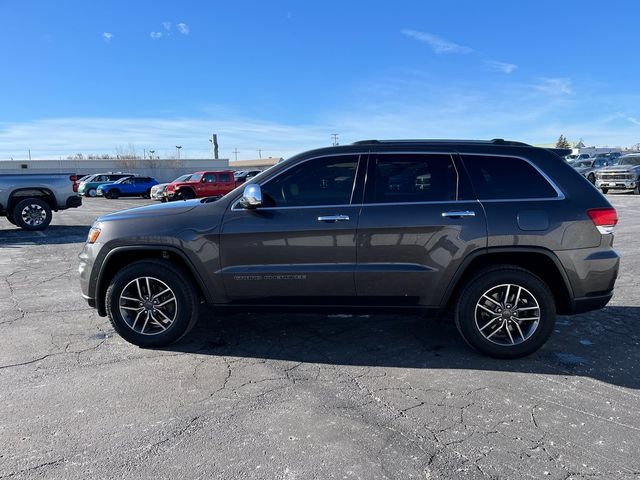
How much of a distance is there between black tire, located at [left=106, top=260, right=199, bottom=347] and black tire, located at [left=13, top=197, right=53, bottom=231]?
1049 cm

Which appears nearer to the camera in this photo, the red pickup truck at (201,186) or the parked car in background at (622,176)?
the red pickup truck at (201,186)

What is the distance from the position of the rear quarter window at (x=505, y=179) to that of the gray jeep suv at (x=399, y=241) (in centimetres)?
1

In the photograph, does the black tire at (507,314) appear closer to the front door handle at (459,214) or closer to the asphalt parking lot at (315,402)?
the asphalt parking lot at (315,402)

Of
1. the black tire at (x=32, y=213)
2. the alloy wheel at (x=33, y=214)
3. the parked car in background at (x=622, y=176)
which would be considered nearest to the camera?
the black tire at (x=32, y=213)

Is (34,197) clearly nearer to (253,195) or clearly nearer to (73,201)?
(73,201)

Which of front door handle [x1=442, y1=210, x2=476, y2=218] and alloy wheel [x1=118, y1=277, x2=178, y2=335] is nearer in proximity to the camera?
front door handle [x1=442, y1=210, x2=476, y2=218]

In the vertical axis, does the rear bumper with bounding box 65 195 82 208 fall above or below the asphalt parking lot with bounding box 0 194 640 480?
above

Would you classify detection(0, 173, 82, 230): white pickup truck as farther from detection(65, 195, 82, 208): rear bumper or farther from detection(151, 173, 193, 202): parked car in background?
detection(151, 173, 193, 202): parked car in background

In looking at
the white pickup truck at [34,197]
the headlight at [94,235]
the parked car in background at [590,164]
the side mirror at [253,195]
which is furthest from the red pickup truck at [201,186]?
the parked car in background at [590,164]

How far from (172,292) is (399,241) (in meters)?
2.10

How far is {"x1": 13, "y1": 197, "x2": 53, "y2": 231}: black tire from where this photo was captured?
1273 cm

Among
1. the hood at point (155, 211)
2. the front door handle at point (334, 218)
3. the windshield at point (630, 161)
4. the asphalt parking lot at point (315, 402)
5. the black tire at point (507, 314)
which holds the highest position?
the windshield at point (630, 161)

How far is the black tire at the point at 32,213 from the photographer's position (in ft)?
41.8

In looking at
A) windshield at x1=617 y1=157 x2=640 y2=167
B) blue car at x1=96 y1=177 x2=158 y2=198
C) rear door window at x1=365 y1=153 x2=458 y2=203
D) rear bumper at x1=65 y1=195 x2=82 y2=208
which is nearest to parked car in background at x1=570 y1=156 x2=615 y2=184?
windshield at x1=617 y1=157 x2=640 y2=167
